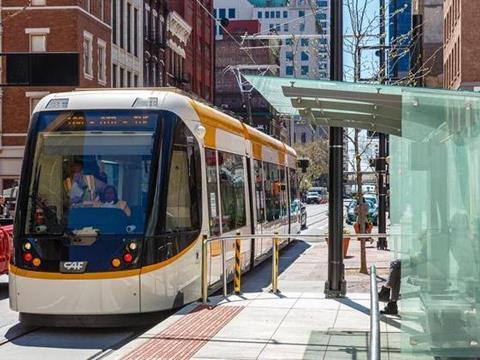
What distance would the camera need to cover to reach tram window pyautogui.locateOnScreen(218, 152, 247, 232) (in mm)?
14414

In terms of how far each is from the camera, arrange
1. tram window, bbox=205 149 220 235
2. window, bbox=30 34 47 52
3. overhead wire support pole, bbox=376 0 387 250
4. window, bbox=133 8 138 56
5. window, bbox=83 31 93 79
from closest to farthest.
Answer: tram window, bbox=205 149 220 235, overhead wire support pole, bbox=376 0 387 250, window, bbox=30 34 47 52, window, bbox=83 31 93 79, window, bbox=133 8 138 56

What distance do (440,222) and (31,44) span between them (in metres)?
40.8

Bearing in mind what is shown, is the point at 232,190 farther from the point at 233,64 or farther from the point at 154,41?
the point at 233,64

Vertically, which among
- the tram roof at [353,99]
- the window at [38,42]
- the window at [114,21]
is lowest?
the tram roof at [353,99]

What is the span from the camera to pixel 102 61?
4775 centimetres

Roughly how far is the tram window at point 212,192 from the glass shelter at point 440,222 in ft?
20.3

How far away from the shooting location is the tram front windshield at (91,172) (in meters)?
11.0

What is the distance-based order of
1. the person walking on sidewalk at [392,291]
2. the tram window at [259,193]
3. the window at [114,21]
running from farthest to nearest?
the window at [114,21] < the tram window at [259,193] < the person walking on sidewalk at [392,291]

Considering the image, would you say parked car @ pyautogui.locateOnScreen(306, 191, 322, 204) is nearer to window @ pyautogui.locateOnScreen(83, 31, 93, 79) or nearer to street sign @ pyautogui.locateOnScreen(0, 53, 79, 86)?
window @ pyautogui.locateOnScreen(83, 31, 93, 79)


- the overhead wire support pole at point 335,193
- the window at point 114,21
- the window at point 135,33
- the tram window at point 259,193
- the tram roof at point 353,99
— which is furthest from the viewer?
the window at point 135,33

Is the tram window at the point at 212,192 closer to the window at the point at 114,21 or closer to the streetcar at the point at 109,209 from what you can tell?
the streetcar at the point at 109,209

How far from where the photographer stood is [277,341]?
9.32 metres

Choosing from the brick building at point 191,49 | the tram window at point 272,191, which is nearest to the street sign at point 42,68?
the tram window at point 272,191

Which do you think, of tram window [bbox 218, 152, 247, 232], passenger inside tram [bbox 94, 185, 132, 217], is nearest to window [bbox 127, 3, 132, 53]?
tram window [bbox 218, 152, 247, 232]
